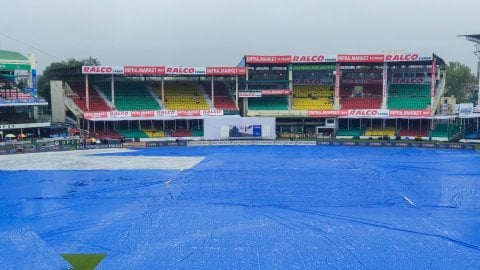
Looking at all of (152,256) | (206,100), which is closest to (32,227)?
(152,256)

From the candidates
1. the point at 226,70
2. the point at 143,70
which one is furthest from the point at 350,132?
the point at 143,70

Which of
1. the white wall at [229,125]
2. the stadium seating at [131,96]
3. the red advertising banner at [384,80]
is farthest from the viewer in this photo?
the stadium seating at [131,96]

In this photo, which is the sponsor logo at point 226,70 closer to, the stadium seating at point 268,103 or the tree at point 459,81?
the stadium seating at point 268,103

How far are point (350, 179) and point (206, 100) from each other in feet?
114

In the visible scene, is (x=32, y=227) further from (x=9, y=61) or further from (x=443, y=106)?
(x=443, y=106)

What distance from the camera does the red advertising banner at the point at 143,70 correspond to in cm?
5474

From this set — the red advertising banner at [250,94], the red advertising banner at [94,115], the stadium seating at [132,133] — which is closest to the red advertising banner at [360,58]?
the red advertising banner at [250,94]

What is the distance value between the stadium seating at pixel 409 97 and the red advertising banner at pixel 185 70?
81.6 feet

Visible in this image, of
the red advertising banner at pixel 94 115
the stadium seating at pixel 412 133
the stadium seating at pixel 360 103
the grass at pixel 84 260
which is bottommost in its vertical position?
the grass at pixel 84 260

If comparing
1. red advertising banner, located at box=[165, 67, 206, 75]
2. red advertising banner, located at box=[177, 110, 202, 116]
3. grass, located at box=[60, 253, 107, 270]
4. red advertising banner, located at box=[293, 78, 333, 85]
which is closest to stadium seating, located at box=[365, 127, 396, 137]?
red advertising banner, located at box=[293, 78, 333, 85]

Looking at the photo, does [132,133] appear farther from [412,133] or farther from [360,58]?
[412,133]

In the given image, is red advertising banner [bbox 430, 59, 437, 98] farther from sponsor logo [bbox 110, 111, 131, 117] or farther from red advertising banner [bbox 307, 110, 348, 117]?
sponsor logo [bbox 110, 111, 131, 117]

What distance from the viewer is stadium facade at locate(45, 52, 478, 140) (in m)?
53.6

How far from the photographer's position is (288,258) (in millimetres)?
15750
